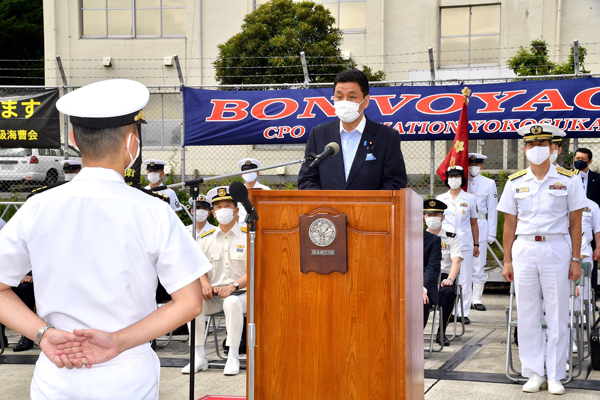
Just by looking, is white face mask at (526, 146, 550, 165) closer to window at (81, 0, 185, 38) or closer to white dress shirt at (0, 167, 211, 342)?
white dress shirt at (0, 167, 211, 342)

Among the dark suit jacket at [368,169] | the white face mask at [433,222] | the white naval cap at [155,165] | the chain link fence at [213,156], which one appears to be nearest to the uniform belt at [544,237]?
the white face mask at [433,222]

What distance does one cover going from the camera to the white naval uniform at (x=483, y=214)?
9375mm

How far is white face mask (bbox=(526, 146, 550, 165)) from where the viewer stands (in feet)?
17.8

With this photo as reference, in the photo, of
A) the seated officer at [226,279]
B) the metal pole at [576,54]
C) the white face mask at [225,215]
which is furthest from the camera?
the metal pole at [576,54]

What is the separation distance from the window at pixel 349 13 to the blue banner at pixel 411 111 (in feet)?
42.1

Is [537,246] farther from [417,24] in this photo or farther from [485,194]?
[417,24]

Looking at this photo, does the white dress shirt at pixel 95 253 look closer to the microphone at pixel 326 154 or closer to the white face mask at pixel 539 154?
the microphone at pixel 326 154

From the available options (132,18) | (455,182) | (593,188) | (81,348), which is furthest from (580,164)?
(132,18)

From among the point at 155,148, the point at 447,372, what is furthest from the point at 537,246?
the point at 155,148

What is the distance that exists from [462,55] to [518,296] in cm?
1763

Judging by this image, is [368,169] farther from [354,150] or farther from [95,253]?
[95,253]

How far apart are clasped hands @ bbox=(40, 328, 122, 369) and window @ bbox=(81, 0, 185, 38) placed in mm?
22273

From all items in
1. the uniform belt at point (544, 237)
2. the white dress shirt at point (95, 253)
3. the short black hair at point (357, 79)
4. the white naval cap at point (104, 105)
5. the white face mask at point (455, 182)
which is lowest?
the uniform belt at point (544, 237)

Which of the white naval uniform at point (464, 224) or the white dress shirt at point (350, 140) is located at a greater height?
the white dress shirt at point (350, 140)
